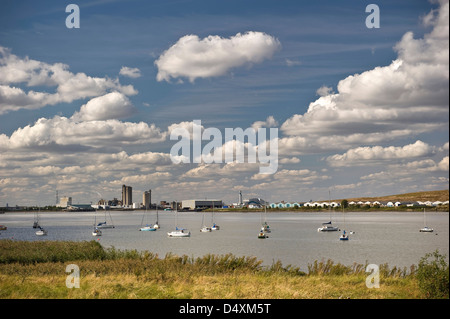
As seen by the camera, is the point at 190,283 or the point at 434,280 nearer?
the point at 434,280

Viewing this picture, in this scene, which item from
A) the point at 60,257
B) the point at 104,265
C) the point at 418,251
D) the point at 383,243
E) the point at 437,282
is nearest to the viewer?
the point at 437,282

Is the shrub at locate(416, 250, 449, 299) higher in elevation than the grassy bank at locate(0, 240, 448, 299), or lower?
higher

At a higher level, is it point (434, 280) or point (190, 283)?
point (434, 280)

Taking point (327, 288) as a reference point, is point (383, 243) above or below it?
below

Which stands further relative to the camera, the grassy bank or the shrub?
the grassy bank

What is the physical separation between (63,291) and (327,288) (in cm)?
1560

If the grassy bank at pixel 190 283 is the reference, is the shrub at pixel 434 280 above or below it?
above

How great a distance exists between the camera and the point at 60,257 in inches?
1837

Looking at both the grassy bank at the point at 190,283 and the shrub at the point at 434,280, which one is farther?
the grassy bank at the point at 190,283
